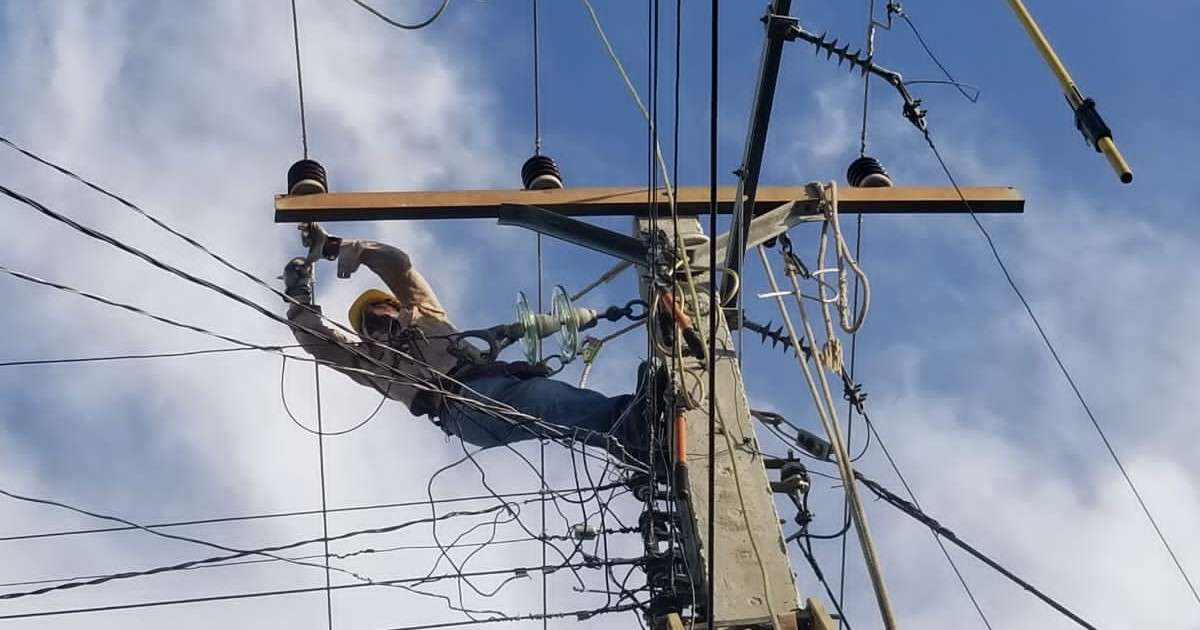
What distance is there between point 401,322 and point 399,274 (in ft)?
1.27

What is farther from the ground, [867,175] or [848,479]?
[867,175]

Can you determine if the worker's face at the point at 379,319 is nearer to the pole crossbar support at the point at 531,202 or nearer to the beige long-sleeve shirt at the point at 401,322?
the beige long-sleeve shirt at the point at 401,322

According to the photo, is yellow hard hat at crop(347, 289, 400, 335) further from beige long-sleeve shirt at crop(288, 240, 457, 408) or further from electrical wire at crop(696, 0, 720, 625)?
electrical wire at crop(696, 0, 720, 625)

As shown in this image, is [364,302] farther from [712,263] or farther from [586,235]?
[712,263]

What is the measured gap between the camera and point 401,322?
7387 mm

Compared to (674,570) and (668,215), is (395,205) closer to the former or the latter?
(668,215)

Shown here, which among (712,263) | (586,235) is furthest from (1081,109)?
(586,235)

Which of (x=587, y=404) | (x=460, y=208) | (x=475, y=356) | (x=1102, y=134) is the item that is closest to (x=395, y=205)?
(x=460, y=208)

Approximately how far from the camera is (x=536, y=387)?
22.0 feet

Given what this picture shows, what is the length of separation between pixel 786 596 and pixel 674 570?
25.0 inches

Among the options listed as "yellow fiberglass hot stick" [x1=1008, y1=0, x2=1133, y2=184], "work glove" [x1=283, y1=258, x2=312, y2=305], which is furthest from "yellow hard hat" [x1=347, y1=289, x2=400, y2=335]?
"yellow fiberglass hot stick" [x1=1008, y1=0, x2=1133, y2=184]

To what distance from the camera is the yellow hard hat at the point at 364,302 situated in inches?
304

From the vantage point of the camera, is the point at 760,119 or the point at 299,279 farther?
the point at 299,279

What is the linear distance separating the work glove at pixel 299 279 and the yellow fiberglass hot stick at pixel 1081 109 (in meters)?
4.02
